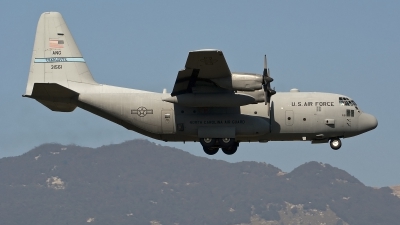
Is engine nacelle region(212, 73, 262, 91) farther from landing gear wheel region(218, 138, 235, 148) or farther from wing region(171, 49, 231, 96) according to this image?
landing gear wheel region(218, 138, 235, 148)

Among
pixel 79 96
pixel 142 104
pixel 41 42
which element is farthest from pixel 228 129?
pixel 41 42

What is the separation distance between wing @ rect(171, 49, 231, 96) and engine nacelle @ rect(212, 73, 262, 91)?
11cm

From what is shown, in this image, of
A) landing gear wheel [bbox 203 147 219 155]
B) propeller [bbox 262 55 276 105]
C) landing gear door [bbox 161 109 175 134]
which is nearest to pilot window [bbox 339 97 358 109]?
propeller [bbox 262 55 276 105]

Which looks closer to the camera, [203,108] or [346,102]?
[203,108]

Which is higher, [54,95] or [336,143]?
[54,95]

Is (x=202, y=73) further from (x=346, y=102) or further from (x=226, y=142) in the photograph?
(x=346, y=102)

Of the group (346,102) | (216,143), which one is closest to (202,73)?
(216,143)

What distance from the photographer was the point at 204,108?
41.8 m

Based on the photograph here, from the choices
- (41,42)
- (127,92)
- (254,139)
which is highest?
(41,42)

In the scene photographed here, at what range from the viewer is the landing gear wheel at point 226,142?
41.6 meters

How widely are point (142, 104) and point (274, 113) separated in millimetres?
6648

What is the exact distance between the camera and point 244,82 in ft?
128

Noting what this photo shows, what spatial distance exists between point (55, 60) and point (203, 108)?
27.0ft

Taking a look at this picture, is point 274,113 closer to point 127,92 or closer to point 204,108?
point 204,108
